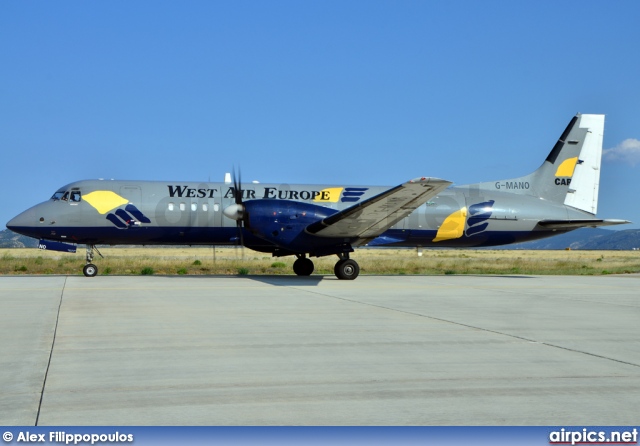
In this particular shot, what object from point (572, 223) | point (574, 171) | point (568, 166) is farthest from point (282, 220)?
point (574, 171)

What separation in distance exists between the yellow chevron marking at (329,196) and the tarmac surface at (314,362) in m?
10.1

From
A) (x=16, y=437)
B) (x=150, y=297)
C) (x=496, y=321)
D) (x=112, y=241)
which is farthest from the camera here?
(x=112, y=241)

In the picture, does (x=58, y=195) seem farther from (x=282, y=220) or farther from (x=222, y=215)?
(x=282, y=220)

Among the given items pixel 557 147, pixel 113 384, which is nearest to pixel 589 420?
pixel 113 384

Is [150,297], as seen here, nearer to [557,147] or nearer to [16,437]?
[16,437]

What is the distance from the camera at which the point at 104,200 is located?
75.9 ft

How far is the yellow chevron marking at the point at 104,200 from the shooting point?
2305 cm

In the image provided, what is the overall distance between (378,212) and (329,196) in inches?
154

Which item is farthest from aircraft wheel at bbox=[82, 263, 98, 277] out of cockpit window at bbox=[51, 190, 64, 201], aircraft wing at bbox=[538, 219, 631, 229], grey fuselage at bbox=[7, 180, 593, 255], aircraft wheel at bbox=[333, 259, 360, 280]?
aircraft wing at bbox=[538, 219, 631, 229]

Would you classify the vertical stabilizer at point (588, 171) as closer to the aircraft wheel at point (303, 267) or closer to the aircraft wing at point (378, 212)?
the aircraft wing at point (378, 212)

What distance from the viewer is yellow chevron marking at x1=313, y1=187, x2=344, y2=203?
24688 millimetres

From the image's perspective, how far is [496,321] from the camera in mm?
11664

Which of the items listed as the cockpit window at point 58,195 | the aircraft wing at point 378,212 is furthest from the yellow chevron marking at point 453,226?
the cockpit window at point 58,195

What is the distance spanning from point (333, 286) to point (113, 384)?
13.2 m
